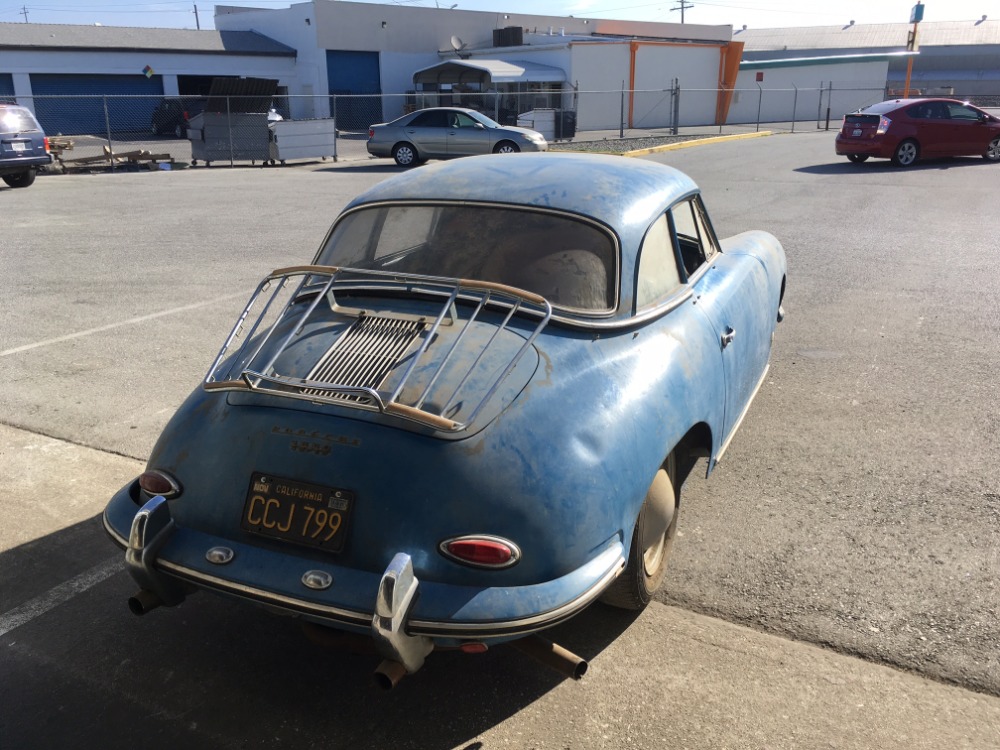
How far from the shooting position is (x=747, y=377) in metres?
4.61

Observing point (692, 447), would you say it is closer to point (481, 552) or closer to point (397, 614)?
point (481, 552)

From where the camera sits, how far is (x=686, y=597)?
3645 mm

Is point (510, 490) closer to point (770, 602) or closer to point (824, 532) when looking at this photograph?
point (770, 602)

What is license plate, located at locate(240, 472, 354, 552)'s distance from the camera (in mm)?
2797

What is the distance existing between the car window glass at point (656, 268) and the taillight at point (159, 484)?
1.93 metres

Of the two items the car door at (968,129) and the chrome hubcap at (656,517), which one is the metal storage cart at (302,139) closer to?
the car door at (968,129)

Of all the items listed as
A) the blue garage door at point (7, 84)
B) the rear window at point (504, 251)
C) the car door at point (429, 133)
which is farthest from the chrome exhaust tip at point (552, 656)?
the blue garage door at point (7, 84)

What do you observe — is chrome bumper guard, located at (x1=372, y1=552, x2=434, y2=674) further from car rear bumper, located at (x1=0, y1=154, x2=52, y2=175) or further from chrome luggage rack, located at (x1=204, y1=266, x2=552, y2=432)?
car rear bumper, located at (x1=0, y1=154, x2=52, y2=175)

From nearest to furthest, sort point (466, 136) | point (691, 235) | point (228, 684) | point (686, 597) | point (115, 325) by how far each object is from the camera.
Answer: point (228, 684), point (686, 597), point (691, 235), point (115, 325), point (466, 136)

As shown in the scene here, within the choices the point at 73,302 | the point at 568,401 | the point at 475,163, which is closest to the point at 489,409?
the point at 568,401

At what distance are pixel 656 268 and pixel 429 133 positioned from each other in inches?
746

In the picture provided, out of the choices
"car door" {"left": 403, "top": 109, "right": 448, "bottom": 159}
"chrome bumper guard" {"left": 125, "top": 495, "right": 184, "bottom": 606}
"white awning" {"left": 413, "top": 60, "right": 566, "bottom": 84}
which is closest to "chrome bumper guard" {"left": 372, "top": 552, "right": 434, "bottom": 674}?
"chrome bumper guard" {"left": 125, "top": 495, "right": 184, "bottom": 606}

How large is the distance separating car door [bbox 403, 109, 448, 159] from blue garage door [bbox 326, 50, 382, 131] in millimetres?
20299

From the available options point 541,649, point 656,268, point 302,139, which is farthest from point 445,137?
point 541,649
